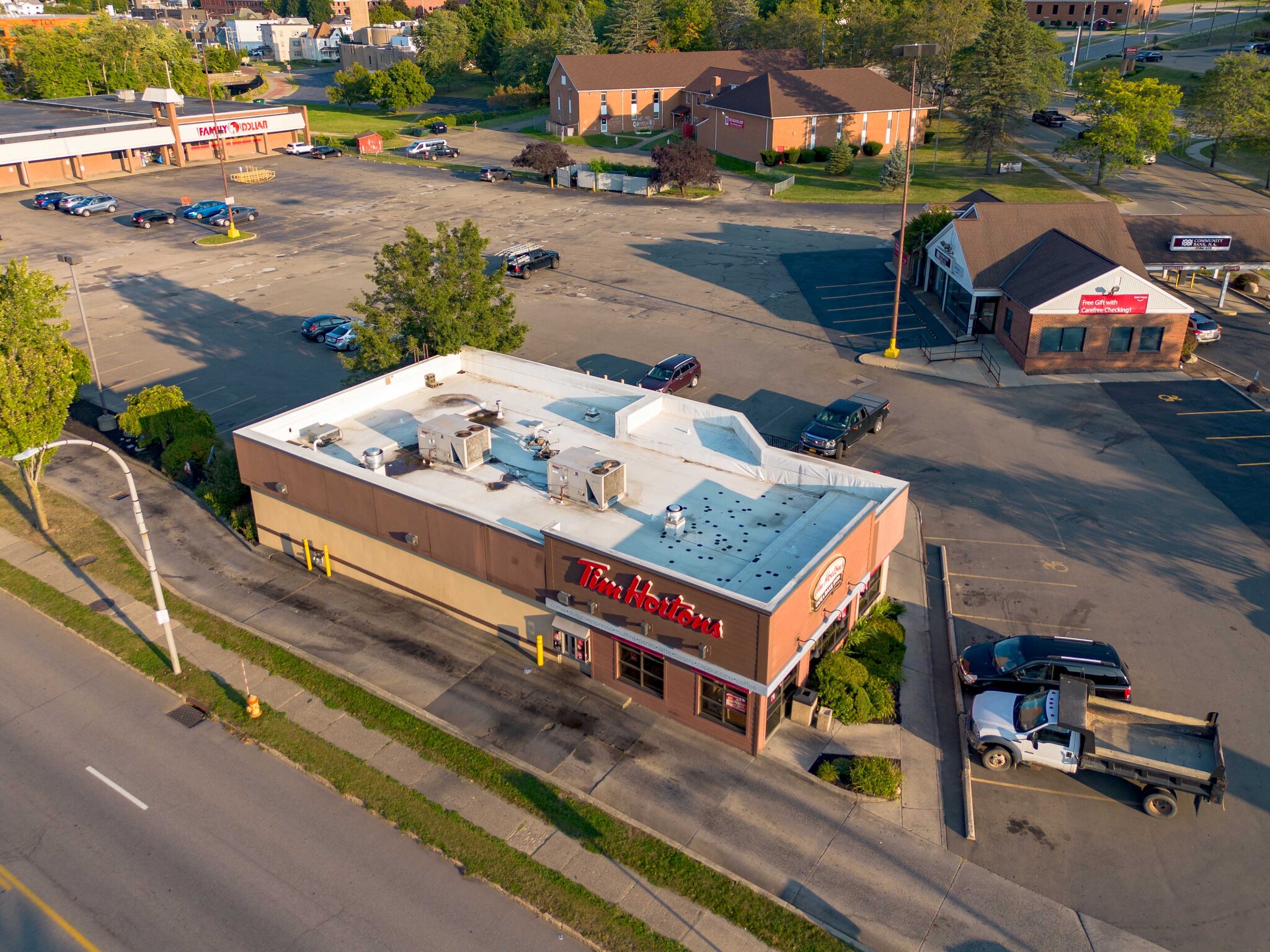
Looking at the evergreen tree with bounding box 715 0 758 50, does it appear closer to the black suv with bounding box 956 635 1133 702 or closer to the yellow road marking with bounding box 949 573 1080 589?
the yellow road marking with bounding box 949 573 1080 589

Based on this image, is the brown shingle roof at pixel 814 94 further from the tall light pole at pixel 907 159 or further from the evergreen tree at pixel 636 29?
the tall light pole at pixel 907 159

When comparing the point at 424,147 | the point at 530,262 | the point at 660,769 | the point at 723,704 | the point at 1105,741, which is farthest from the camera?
the point at 424,147

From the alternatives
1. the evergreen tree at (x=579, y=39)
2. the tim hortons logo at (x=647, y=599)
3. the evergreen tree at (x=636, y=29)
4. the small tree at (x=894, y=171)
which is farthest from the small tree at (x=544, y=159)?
the tim hortons logo at (x=647, y=599)

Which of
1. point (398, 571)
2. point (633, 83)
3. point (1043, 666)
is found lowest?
point (1043, 666)

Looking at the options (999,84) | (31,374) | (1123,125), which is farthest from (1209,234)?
(31,374)

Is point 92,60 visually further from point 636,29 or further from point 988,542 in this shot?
point 988,542

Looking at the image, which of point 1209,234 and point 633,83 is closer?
point 1209,234

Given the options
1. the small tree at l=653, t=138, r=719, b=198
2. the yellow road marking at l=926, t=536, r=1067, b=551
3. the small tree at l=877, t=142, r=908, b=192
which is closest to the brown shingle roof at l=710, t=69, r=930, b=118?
the small tree at l=877, t=142, r=908, b=192
